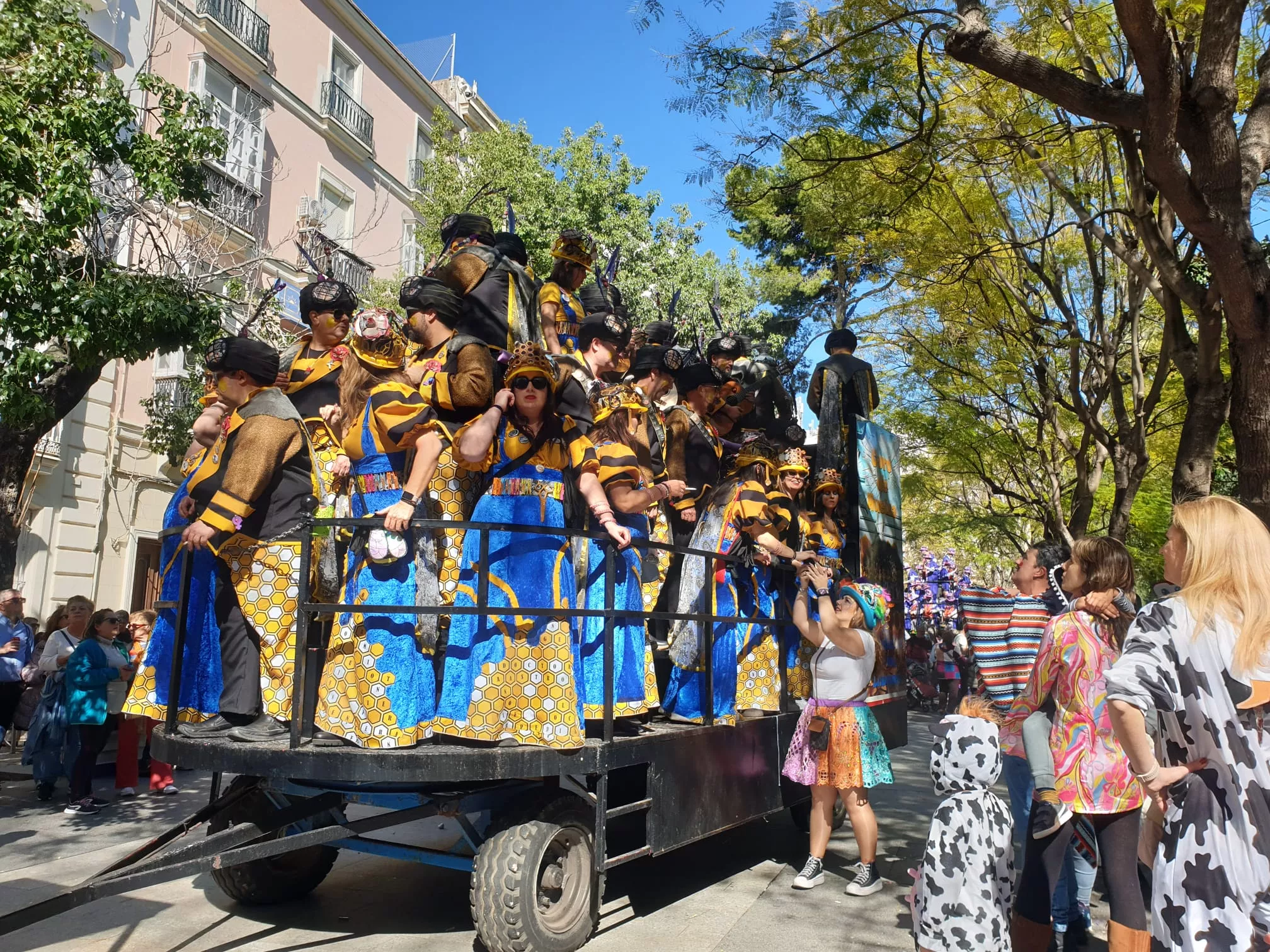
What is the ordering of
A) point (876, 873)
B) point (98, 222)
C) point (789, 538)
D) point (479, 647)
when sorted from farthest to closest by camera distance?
point (98, 222) → point (789, 538) → point (876, 873) → point (479, 647)

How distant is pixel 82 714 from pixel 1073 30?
9792 mm

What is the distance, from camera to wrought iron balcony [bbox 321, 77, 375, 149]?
73.3ft

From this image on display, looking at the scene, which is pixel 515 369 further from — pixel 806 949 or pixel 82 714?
pixel 82 714

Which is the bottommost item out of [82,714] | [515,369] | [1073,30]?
[82,714]

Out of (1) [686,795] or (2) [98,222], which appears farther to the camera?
(2) [98,222]

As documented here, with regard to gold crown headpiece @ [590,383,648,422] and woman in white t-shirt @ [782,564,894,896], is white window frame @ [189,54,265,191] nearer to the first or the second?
gold crown headpiece @ [590,383,648,422]

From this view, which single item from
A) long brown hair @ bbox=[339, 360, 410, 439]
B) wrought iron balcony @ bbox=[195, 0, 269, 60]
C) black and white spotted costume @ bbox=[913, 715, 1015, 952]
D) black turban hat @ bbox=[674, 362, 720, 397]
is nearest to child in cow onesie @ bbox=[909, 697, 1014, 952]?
black and white spotted costume @ bbox=[913, 715, 1015, 952]

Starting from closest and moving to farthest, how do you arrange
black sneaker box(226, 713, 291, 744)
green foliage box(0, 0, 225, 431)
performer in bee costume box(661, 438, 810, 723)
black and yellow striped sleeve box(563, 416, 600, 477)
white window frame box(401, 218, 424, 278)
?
black sneaker box(226, 713, 291, 744), black and yellow striped sleeve box(563, 416, 600, 477), performer in bee costume box(661, 438, 810, 723), green foliage box(0, 0, 225, 431), white window frame box(401, 218, 424, 278)

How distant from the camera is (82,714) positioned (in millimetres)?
8133

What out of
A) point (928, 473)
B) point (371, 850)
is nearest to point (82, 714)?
point (371, 850)

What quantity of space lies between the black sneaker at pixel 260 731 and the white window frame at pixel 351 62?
69.6 feet

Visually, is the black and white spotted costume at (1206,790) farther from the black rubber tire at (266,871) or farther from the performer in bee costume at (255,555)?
the black rubber tire at (266,871)

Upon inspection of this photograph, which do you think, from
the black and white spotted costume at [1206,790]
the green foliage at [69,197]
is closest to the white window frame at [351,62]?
the green foliage at [69,197]

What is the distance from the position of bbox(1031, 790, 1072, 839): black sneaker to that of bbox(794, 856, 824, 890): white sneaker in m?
1.71
